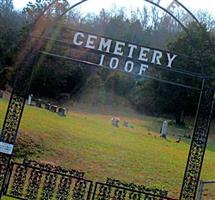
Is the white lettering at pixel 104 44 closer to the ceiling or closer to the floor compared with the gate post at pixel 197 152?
closer to the ceiling

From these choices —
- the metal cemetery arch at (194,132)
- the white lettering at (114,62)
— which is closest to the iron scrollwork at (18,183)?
the metal cemetery arch at (194,132)

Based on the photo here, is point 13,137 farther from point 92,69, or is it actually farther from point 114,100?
point 114,100

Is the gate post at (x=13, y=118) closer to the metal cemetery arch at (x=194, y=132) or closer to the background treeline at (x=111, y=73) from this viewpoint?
the metal cemetery arch at (x=194, y=132)

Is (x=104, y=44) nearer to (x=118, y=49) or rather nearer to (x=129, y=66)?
(x=118, y=49)

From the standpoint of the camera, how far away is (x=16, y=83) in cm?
702

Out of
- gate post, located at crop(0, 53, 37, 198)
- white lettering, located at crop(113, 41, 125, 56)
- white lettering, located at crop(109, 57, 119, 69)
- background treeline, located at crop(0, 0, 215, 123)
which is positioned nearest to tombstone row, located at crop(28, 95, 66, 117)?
background treeline, located at crop(0, 0, 215, 123)

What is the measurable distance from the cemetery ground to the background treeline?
721 cm

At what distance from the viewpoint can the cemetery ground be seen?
36.4 feet

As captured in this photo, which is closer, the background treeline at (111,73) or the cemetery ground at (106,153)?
the cemetery ground at (106,153)

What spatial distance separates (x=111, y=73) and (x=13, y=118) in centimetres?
1936

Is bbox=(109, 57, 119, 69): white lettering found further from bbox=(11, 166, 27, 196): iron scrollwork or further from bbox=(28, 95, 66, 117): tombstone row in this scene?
bbox=(28, 95, 66, 117): tombstone row

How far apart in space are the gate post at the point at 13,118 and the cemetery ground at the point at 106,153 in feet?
12.4

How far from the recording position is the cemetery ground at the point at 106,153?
11.1 metres

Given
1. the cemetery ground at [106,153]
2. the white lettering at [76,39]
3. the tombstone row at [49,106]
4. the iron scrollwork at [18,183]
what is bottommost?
the iron scrollwork at [18,183]
